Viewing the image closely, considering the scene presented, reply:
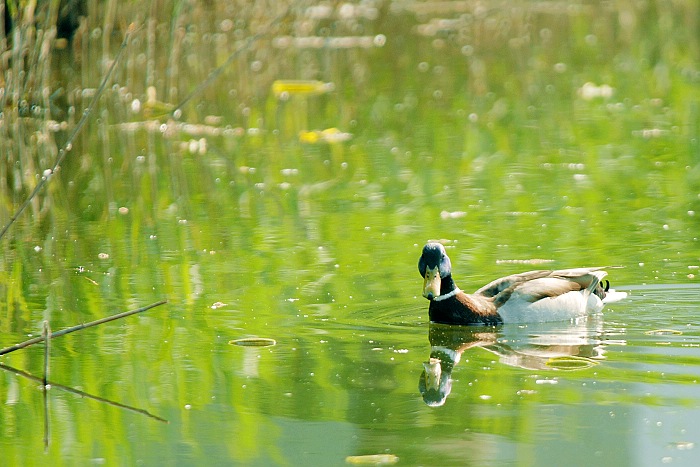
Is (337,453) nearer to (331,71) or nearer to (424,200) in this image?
(424,200)

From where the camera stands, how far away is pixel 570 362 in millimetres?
6203

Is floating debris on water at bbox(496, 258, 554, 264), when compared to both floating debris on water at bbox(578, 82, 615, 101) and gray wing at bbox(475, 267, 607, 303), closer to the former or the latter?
gray wing at bbox(475, 267, 607, 303)

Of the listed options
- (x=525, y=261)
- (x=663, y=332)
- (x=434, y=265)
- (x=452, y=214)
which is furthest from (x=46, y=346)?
(x=452, y=214)

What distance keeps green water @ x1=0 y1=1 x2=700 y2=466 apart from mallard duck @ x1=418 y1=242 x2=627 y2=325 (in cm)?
11

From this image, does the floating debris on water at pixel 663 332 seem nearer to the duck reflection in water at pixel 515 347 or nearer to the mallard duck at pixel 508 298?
the duck reflection in water at pixel 515 347

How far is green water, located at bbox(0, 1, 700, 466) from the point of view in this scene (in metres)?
5.29

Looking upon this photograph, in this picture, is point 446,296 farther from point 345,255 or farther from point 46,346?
point 46,346

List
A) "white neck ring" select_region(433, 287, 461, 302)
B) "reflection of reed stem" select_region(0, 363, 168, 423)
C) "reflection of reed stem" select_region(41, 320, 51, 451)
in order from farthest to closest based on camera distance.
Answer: "white neck ring" select_region(433, 287, 461, 302) → "reflection of reed stem" select_region(0, 363, 168, 423) → "reflection of reed stem" select_region(41, 320, 51, 451)

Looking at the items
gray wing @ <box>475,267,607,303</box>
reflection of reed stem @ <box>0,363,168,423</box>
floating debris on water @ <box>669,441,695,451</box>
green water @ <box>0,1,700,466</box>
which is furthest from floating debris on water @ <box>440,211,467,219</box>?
floating debris on water @ <box>669,441,695,451</box>

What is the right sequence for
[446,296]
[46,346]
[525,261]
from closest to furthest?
[46,346] < [446,296] < [525,261]

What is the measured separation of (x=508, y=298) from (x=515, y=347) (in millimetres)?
621

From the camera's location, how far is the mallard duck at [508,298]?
7172 millimetres

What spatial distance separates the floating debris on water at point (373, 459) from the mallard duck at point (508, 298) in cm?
224

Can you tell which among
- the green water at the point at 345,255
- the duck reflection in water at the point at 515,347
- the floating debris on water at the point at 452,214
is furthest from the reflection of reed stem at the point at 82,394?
the floating debris on water at the point at 452,214
